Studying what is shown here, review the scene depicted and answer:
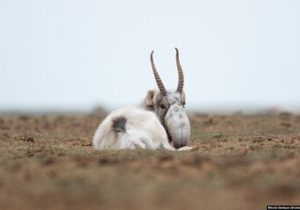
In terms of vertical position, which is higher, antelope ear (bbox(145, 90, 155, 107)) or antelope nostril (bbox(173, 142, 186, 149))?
antelope ear (bbox(145, 90, 155, 107))

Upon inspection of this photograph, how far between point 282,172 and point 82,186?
2.63 meters

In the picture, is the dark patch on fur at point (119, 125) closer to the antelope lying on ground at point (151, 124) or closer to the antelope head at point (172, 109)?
the antelope lying on ground at point (151, 124)

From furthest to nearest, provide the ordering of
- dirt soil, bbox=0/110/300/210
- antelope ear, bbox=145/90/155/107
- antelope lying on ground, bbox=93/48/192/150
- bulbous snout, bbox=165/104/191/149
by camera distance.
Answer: antelope ear, bbox=145/90/155/107 → bulbous snout, bbox=165/104/191/149 → antelope lying on ground, bbox=93/48/192/150 → dirt soil, bbox=0/110/300/210

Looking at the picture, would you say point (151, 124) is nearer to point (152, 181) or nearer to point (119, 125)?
point (119, 125)

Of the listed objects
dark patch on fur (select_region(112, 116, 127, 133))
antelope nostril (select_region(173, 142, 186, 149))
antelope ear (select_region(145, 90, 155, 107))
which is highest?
antelope ear (select_region(145, 90, 155, 107))

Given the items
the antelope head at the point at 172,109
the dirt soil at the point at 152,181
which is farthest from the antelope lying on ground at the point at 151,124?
the dirt soil at the point at 152,181

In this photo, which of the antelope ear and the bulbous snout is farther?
the antelope ear

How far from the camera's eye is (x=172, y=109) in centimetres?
1436

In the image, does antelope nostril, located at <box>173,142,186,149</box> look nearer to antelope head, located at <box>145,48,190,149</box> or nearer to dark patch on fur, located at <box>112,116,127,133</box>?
antelope head, located at <box>145,48,190,149</box>

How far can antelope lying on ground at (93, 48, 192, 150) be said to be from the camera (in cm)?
1309

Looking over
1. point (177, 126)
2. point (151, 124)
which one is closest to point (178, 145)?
point (177, 126)

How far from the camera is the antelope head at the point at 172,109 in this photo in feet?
46.9

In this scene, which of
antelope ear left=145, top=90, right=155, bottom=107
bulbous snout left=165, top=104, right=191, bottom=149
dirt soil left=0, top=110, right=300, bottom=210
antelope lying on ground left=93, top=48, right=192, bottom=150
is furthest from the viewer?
antelope ear left=145, top=90, right=155, bottom=107

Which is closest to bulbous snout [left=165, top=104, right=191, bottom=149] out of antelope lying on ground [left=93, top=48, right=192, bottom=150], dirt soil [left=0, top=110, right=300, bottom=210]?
antelope lying on ground [left=93, top=48, right=192, bottom=150]
